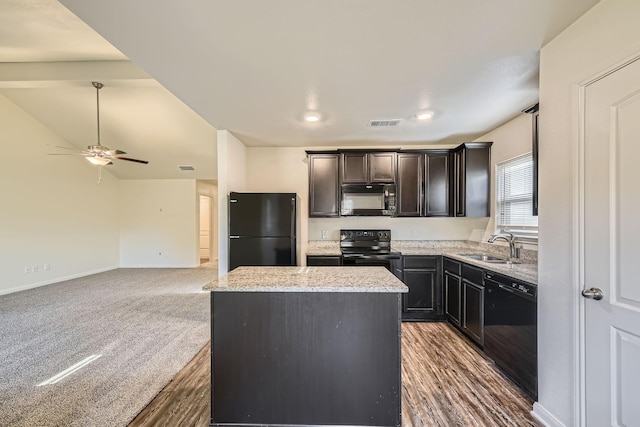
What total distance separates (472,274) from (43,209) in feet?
25.2

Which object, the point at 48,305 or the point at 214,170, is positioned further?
the point at 214,170

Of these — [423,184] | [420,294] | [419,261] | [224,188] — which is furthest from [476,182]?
[224,188]

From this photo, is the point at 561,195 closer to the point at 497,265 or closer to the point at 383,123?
the point at 497,265

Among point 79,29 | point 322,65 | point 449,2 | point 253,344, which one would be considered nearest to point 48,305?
point 79,29

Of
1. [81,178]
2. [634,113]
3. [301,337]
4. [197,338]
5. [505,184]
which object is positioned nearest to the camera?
[634,113]

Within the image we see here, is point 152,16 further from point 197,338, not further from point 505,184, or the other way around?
point 505,184

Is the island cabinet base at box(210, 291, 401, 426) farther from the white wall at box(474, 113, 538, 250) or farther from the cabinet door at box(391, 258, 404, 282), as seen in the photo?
the white wall at box(474, 113, 538, 250)

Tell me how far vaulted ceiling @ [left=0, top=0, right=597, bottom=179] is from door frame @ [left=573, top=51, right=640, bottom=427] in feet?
1.82

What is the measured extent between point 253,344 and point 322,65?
2.04 metres

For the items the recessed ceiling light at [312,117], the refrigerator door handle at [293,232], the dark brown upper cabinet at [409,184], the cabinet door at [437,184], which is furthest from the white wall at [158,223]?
the cabinet door at [437,184]

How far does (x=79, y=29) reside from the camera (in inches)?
110

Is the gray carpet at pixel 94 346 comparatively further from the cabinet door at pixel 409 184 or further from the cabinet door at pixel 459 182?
the cabinet door at pixel 459 182

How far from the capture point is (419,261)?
139 inches

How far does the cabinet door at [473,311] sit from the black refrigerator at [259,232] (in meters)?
2.07
